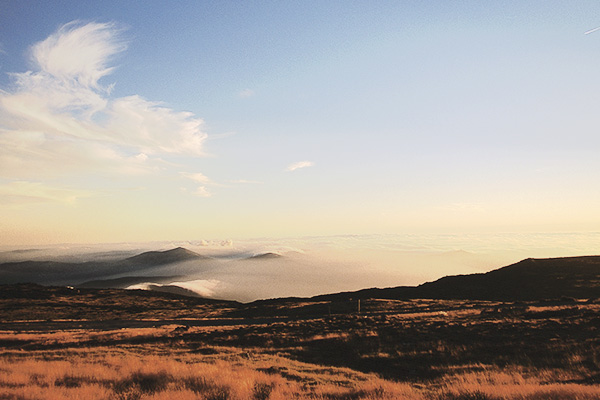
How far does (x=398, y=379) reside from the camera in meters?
13.3

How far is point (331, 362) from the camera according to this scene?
17.2 metres

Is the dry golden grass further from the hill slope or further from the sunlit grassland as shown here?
the hill slope

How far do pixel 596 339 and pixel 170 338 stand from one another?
83.8 ft

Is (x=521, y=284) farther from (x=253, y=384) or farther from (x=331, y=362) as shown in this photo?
(x=253, y=384)

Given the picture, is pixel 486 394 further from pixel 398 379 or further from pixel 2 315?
pixel 2 315

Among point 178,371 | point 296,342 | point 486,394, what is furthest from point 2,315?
point 486,394

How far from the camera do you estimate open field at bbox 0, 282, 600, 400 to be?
9.62 m

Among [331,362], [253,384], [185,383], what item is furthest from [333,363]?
[185,383]

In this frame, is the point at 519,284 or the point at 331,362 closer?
the point at 331,362

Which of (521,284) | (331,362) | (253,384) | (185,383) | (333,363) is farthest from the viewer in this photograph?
(521,284)

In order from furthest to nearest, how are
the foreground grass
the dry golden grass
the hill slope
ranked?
1. the hill slope
2. the dry golden grass
3. the foreground grass

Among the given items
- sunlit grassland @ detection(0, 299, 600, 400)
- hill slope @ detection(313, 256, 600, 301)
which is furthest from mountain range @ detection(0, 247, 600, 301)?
sunlit grassland @ detection(0, 299, 600, 400)

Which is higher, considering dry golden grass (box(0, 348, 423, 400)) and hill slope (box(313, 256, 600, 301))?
dry golden grass (box(0, 348, 423, 400))

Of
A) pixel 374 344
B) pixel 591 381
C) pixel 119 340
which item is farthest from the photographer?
pixel 119 340
